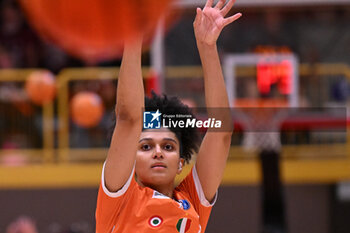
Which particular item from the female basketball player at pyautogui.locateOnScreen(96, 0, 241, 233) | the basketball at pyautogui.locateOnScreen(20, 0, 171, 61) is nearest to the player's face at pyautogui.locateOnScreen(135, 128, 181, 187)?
the female basketball player at pyautogui.locateOnScreen(96, 0, 241, 233)

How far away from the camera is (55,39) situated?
4.43ft

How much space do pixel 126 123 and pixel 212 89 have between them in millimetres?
363

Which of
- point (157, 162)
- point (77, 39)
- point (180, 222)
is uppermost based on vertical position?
point (77, 39)

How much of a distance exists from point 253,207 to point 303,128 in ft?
3.21

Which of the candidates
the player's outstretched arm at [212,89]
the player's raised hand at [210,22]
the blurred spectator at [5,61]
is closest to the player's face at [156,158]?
the player's outstretched arm at [212,89]

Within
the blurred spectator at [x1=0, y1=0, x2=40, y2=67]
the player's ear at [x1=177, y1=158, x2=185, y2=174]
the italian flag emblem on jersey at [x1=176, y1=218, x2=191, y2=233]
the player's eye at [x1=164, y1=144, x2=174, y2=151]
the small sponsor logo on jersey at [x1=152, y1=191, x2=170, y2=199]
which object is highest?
the blurred spectator at [x1=0, y1=0, x2=40, y2=67]

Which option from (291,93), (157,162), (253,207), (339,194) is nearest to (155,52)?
(291,93)

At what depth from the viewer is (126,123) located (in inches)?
75.7

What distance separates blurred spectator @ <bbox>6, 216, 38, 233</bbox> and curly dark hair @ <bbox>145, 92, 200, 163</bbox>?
14.0 ft

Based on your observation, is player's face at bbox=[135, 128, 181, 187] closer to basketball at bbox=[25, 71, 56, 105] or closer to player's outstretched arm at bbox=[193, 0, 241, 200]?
player's outstretched arm at bbox=[193, 0, 241, 200]

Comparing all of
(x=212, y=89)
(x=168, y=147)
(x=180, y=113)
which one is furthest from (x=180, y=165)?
(x=212, y=89)

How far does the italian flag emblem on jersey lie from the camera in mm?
2104

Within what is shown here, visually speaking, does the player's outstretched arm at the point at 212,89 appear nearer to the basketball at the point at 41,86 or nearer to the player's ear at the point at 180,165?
the player's ear at the point at 180,165

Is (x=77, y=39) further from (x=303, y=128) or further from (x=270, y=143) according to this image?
(x=303, y=128)
